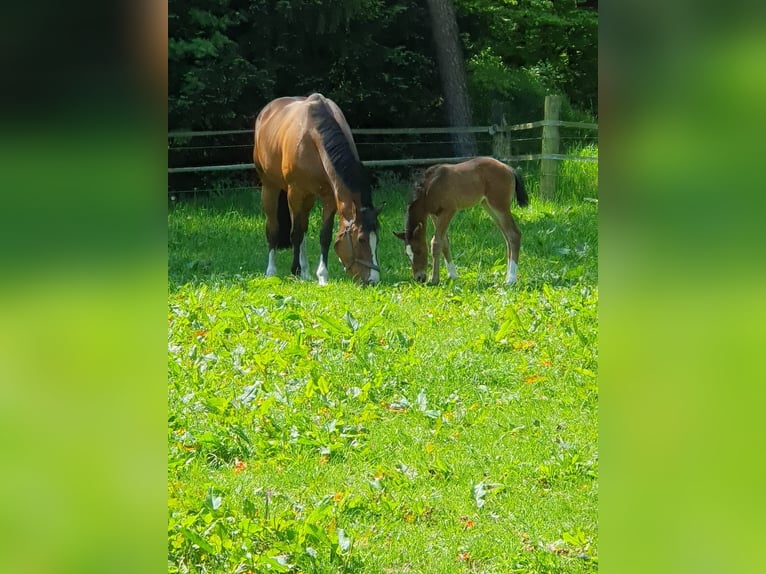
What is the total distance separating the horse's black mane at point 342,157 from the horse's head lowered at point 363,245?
142 millimetres

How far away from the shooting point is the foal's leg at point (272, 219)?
11117 mm

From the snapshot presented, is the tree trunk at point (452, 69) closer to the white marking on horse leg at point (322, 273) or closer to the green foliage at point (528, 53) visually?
the green foliage at point (528, 53)

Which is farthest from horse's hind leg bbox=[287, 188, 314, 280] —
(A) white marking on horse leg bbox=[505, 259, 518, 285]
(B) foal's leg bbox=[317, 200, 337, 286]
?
(A) white marking on horse leg bbox=[505, 259, 518, 285]

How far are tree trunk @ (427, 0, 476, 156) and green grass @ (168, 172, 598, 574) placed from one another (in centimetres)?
1087

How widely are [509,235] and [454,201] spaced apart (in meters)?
0.68

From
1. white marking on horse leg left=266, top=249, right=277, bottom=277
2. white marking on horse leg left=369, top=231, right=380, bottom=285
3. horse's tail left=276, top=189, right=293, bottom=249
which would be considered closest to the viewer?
white marking on horse leg left=369, top=231, right=380, bottom=285

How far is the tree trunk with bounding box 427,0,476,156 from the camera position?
65.4 feet

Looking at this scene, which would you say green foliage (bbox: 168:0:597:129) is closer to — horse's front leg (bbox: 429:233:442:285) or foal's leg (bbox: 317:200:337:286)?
foal's leg (bbox: 317:200:337:286)

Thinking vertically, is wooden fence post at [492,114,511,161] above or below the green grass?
above
